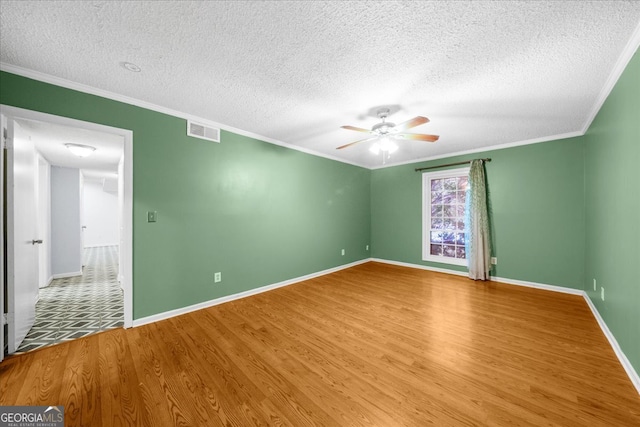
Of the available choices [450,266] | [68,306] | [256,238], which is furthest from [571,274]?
[68,306]

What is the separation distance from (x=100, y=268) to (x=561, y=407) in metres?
7.68

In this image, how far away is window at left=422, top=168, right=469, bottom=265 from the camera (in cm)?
475

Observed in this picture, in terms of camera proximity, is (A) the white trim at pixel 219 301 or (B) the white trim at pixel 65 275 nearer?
(A) the white trim at pixel 219 301

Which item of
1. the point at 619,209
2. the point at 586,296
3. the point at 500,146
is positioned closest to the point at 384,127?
the point at 619,209

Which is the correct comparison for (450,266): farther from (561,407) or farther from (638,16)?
(638,16)

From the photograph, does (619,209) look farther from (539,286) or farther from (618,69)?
(539,286)

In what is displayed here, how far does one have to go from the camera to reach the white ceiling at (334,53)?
4.67 ft

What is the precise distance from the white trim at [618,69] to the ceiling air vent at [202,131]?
387 cm

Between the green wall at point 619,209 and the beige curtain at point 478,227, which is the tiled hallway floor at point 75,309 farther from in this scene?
the beige curtain at point 478,227

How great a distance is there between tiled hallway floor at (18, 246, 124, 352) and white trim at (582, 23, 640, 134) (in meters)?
5.13

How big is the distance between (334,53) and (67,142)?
4.22 metres

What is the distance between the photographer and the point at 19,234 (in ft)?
7.09

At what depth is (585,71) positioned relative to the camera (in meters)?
2.00

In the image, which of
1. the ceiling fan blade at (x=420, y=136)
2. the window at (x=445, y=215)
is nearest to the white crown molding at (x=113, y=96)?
the ceiling fan blade at (x=420, y=136)
